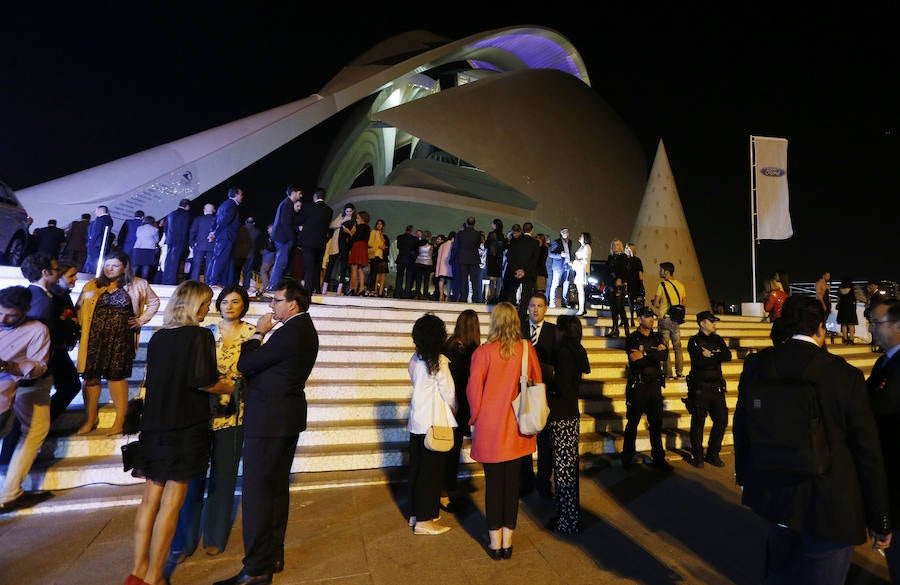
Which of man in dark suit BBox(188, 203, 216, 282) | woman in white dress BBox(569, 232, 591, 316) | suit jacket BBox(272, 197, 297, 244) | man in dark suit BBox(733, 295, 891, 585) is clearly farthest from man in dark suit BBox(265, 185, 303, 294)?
man in dark suit BBox(733, 295, 891, 585)

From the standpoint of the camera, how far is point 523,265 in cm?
574

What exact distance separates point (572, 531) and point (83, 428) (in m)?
3.62

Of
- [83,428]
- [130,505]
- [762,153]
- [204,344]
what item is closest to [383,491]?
[130,505]

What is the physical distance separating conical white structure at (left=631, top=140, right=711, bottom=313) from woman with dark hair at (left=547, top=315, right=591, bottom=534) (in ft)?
30.8

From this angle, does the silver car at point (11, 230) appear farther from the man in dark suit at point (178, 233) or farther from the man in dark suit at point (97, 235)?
the man in dark suit at point (178, 233)

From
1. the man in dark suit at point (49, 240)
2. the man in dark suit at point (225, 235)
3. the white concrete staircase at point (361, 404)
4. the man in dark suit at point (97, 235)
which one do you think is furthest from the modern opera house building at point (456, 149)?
the white concrete staircase at point (361, 404)

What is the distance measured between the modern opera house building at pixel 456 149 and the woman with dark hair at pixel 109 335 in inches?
472

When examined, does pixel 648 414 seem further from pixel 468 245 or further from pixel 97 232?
pixel 97 232

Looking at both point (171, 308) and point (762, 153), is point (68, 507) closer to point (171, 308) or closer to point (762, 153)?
point (171, 308)

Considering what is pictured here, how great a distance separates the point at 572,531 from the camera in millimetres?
2646

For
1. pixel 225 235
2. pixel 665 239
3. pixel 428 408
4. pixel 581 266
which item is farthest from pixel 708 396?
pixel 665 239

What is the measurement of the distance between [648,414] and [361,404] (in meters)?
2.59

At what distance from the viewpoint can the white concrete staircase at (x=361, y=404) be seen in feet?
10.5

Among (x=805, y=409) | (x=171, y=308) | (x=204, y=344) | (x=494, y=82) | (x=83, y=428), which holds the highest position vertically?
(x=494, y=82)
